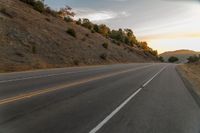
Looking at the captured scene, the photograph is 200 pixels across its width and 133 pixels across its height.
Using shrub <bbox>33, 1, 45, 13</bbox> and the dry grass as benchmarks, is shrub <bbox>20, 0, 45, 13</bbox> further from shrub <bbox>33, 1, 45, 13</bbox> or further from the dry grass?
the dry grass

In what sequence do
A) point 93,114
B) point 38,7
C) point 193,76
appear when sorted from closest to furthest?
1. point 93,114
2. point 193,76
3. point 38,7

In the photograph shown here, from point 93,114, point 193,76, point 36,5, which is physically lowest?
point 193,76

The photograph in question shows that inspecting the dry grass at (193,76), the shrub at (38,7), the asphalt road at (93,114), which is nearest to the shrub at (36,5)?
the shrub at (38,7)

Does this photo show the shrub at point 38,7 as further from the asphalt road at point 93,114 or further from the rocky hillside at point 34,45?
the asphalt road at point 93,114

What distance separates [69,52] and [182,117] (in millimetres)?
42931

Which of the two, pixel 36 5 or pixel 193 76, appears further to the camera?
pixel 36 5

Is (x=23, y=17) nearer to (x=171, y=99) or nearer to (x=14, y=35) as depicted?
(x=14, y=35)

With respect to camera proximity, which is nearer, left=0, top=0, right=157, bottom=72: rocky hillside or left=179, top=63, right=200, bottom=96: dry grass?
left=179, top=63, right=200, bottom=96: dry grass

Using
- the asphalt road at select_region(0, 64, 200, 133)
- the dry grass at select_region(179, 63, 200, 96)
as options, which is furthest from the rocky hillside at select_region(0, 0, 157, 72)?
the asphalt road at select_region(0, 64, 200, 133)

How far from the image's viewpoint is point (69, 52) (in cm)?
5250

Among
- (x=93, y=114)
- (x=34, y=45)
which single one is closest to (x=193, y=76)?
(x=34, y=45)

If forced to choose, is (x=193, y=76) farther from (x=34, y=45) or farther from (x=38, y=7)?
(x=38, y=7)

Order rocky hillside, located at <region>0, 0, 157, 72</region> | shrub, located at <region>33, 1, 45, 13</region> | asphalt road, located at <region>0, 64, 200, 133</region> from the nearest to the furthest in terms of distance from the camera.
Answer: asphalt road, located at <region>0, 64, 200, 133</region> → rocky hillside, located at <region>0, 0, 157, 72</region> → shrub, located at <region>33, 1, 45, 13</region>

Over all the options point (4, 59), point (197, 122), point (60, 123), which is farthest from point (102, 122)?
point (4, 59)
